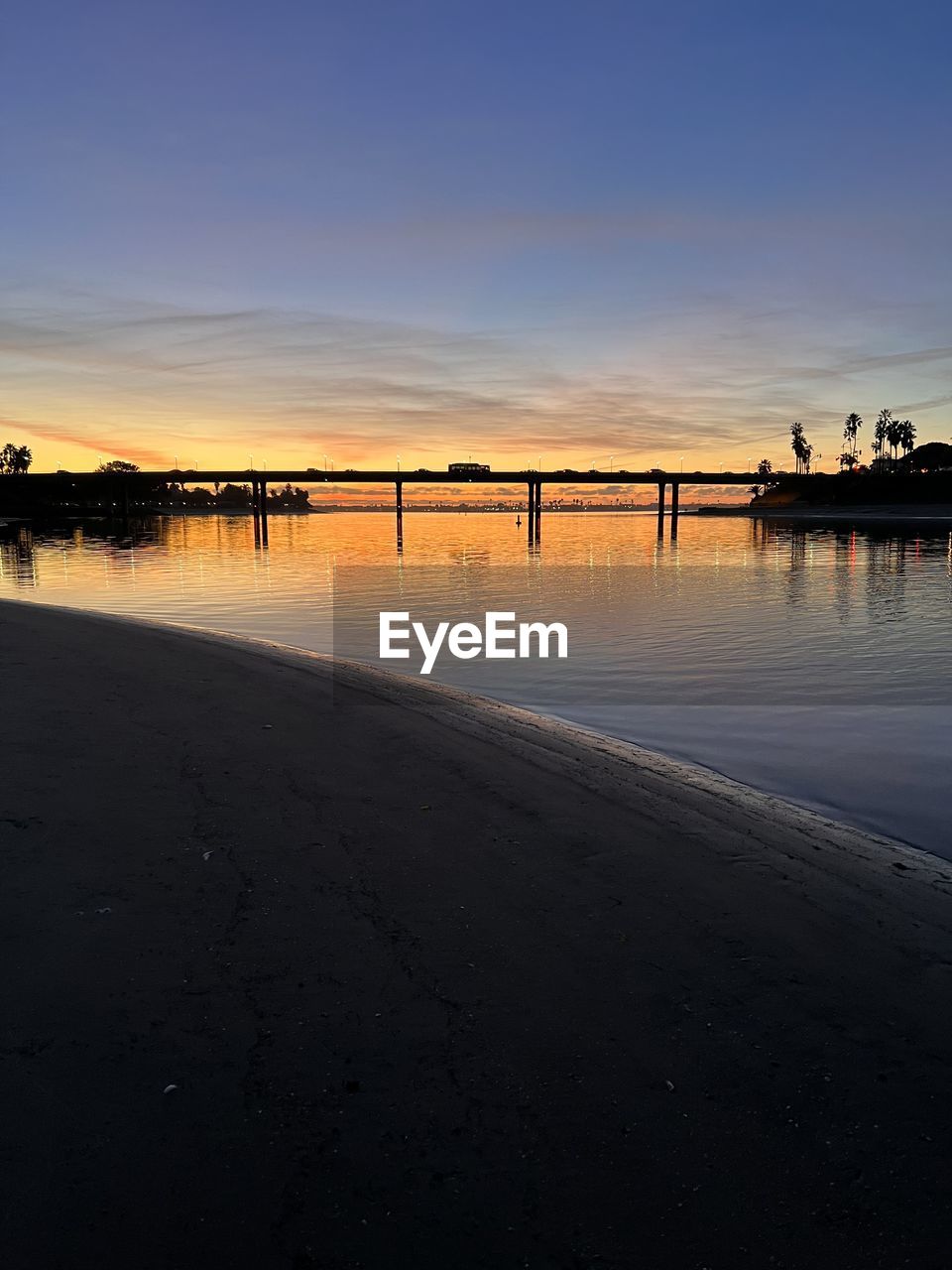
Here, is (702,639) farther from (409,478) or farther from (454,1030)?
(409,478)

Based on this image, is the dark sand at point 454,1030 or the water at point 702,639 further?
the water at point 702,639

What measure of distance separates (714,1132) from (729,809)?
14.9ft

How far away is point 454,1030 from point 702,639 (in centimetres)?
1885

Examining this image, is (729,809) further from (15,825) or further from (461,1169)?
(15,825)

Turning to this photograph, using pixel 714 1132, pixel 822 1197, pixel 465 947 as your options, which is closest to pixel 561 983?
pixel 465 947

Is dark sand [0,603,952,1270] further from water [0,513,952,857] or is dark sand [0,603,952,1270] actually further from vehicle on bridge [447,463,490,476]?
vehicle on bridge [447,463,490,476]

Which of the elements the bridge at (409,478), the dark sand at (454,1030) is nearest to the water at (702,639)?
the dark sand at (454,1030)

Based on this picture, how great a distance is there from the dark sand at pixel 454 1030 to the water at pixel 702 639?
3.04 meters

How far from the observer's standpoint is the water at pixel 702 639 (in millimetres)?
9914

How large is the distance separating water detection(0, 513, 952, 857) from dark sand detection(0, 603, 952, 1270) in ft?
9.98

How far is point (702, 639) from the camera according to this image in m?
21.3

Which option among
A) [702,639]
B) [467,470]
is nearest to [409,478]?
[467,470]

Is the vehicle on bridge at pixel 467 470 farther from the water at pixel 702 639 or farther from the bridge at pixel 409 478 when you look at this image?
the water at pixel 702 639

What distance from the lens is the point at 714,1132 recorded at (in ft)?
10.5
